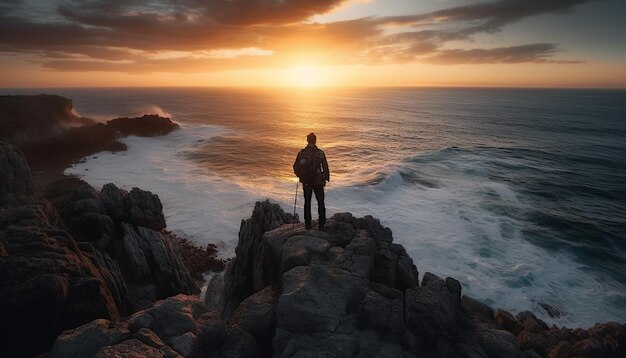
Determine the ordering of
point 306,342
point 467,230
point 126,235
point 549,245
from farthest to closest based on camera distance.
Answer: point 467,230, point 549,245, point 126,235, point 306,342

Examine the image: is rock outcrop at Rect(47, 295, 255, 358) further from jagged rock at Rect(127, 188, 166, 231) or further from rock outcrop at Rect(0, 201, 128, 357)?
jagged rock at Rect(127, 188, 166, 231)

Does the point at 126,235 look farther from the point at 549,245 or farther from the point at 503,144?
the point at 503,144

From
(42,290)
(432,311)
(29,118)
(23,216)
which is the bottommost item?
(432,311)

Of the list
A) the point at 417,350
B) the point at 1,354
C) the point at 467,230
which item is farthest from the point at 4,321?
the point at 467,230

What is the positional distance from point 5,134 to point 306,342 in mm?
67656

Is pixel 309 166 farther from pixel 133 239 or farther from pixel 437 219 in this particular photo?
pixel 437 219

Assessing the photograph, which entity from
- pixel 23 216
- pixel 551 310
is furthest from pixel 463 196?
pixel 23 216

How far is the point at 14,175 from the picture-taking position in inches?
894

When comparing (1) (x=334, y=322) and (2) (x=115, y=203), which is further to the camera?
(2) (x=115, y=203)

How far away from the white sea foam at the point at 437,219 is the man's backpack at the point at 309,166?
1383cm

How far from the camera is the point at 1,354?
623cm

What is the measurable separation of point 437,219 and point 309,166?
2101 cm

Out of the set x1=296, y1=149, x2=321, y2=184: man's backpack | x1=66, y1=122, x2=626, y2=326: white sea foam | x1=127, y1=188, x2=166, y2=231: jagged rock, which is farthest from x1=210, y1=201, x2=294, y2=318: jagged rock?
x1=66, y1=122, x2=626, y2=326: white sea foam

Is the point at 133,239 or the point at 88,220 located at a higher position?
the point at 88,220
